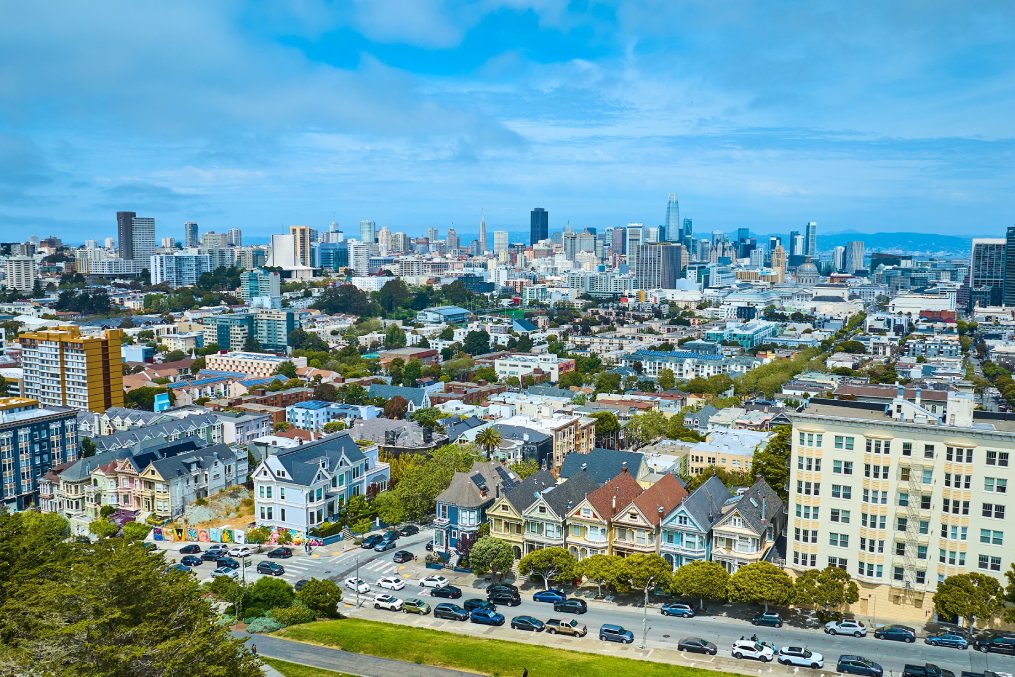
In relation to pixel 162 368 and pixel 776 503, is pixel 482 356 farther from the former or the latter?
pixel 776 503

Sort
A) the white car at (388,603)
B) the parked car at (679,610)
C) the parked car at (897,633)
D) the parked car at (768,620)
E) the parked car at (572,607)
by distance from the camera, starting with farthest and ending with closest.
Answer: the white car at (388,603), the parked car at (572,607), the parked car at (679,610), the parked car at (768,620), the parked car at (897,633)

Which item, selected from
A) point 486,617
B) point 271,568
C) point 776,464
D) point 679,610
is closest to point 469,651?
point 486,617

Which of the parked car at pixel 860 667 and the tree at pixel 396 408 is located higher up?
the tree at pixel 396 408

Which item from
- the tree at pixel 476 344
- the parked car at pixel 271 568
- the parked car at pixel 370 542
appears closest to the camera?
the parked car at pixel 271 568

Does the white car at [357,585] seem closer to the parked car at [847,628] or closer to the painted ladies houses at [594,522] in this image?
the painted ladies houses at [594,522]

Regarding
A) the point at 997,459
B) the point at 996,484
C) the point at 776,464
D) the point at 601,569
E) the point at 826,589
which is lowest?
the point at 601,569

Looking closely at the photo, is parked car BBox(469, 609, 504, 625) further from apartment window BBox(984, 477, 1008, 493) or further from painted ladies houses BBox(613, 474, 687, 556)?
apartment window BBox(984, 477, 1008, 493)

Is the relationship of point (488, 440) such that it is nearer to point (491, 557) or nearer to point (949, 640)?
point (491, 557)

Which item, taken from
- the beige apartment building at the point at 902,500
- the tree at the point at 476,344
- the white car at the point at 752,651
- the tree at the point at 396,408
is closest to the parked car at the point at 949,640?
the beige apartment building at the point at 902,500
